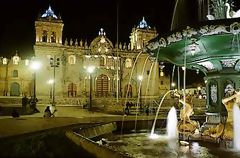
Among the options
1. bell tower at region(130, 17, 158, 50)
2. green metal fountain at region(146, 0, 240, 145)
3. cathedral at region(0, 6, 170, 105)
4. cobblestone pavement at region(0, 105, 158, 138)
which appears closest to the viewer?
green metal fountain at region(146, 0, 240, 145)

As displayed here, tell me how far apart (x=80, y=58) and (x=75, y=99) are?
1235 centimetres

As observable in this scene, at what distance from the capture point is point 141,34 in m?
60.5

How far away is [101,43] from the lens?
56250 mm

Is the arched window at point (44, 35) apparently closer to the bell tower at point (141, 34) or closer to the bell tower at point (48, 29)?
the bell tower at point (48, 29)

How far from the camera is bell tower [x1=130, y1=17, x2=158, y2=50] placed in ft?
198

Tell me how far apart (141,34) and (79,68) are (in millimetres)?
13495

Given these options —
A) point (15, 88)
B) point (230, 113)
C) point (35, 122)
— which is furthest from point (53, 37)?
point (230, 113)

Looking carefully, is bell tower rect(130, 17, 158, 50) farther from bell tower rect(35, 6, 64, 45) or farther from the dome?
bell tower rect(35, 6, 64, 45)

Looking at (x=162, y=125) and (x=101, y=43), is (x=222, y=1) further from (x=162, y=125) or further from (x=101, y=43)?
(x=101, y=43)

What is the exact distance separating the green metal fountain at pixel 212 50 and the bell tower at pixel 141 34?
1934 inches

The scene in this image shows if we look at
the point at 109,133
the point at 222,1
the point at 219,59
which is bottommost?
the point at 109,133

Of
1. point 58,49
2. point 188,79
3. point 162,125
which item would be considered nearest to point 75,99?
point 58,49

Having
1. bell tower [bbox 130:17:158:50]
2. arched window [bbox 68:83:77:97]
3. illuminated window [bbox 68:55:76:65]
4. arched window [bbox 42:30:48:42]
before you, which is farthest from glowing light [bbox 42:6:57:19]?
bell tower [bbox 130:17:158:50]

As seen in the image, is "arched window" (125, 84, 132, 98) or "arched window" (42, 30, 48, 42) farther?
"arched window" (125, 84, 132, 98)
